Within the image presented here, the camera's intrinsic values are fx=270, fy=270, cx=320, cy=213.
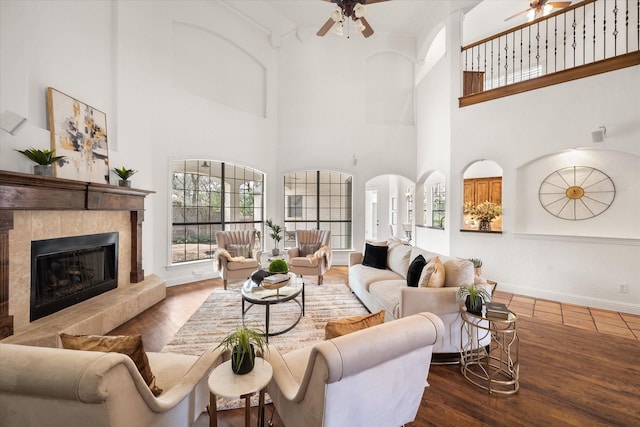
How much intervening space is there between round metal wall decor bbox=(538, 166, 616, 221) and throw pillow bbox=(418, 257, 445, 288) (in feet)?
9.83

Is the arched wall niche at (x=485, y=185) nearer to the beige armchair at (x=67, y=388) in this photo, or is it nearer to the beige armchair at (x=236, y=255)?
the beige armchair at (x=236, y=255)

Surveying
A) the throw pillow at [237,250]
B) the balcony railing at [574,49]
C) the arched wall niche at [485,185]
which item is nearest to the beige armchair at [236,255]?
the throw pillow at [237,250]

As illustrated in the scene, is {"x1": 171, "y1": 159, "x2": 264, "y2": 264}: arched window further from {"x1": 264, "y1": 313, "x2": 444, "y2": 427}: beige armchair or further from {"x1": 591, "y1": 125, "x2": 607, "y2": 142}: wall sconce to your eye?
{"x1": 591, "y1": 125, "x2": 607, "y2": 142}: wall sconce

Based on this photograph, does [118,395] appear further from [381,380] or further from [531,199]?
[531,199]

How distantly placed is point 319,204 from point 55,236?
5117 mm

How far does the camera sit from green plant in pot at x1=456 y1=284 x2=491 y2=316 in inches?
88.4

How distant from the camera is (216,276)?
217 inches

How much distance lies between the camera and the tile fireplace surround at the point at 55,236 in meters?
2.35

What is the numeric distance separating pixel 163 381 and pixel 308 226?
18.6 feet

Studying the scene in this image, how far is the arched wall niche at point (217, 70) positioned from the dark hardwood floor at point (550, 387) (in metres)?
4.50

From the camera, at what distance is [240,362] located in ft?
4.54

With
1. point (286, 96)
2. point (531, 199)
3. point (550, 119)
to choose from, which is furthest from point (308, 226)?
point (550, 119)

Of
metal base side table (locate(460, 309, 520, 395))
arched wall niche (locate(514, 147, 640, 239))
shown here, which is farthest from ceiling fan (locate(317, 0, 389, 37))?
metal base side table (locate(460, 309, 520, 395))

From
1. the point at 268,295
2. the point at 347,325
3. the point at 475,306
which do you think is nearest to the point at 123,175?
the point at 268,295
